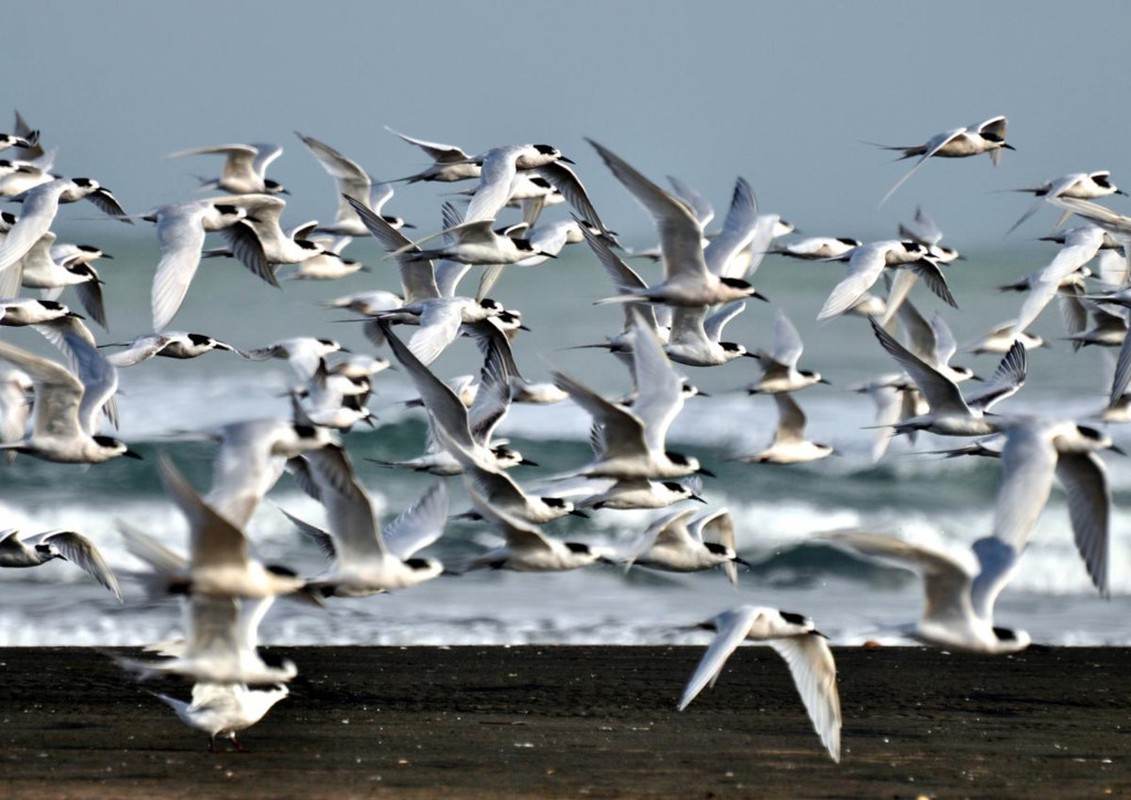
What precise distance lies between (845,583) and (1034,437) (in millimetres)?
7823

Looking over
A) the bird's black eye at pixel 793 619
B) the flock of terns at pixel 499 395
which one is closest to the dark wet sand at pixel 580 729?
the flock of terns at pixel 499 395

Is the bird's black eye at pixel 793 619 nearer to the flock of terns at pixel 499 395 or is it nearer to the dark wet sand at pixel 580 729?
the flock of terns at pixel 499 395

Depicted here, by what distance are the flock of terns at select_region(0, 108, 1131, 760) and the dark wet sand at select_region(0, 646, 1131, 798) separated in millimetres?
372

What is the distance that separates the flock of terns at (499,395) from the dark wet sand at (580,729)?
1.22ft

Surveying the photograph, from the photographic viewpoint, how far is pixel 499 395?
11961 millimetres

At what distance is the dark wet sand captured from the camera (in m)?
8.57

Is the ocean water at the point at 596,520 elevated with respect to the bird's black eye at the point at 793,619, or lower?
lower

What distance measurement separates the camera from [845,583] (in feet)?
54.7

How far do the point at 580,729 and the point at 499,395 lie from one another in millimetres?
2514

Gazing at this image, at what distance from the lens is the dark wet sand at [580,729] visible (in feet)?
28.1

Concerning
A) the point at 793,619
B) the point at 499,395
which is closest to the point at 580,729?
the point at 793,619

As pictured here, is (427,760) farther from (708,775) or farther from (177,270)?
(177,270)

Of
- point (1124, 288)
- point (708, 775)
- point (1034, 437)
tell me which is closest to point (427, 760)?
point (708, 775)

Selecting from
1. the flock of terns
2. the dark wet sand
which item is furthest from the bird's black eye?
the dark wet sand
